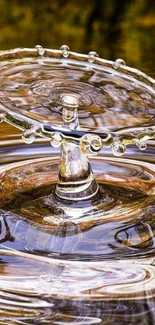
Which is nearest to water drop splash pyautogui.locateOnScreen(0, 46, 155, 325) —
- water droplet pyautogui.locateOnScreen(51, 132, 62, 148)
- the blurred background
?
water droplet pyautogui.locateOnScreen(51, 132, 62, 148)

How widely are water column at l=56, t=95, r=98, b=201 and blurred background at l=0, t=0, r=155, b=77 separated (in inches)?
33.4

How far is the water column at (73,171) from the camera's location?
751mm

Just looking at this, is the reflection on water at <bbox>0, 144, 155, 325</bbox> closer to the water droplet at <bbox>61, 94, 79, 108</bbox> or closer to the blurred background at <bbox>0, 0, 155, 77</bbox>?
the water droplet at <bbox>61, 94, 79, 108</bbox>

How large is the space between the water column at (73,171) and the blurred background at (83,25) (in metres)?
0.85

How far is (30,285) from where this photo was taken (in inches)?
24.8

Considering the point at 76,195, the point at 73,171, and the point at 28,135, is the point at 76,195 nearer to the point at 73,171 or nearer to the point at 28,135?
the point at 73,171

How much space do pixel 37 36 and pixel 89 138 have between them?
4.38ft

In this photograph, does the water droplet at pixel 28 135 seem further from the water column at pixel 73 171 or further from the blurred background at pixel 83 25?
the blurred background at pixel 83 25

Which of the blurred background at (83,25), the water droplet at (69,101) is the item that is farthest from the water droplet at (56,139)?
the blurred background at (83,25)

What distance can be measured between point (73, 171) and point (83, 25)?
1.51m

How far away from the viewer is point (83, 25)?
7.32ft

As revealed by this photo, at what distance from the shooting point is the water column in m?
0.75

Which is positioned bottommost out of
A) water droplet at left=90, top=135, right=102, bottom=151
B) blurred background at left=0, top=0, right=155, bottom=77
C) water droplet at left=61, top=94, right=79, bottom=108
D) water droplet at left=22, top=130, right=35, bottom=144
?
water droplet at left=90, top=135, right=102, bottom=151

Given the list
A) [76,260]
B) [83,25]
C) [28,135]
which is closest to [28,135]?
[28,135]
